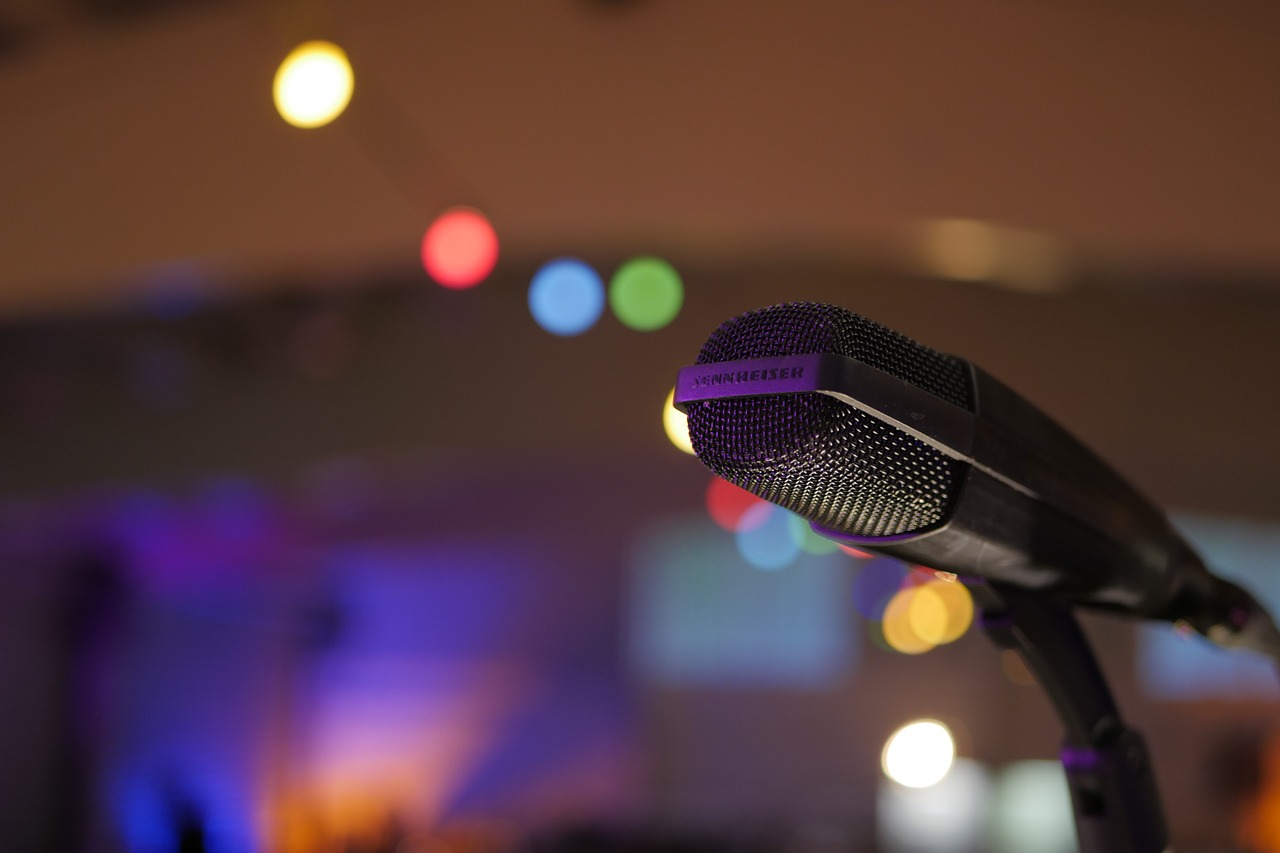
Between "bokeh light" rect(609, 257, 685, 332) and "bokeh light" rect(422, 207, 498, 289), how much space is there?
0.84m

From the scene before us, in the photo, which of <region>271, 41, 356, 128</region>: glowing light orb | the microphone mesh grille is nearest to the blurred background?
<region>271, 41, 356, 128</region>: glowing light orb

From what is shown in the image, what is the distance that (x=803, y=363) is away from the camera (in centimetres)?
64

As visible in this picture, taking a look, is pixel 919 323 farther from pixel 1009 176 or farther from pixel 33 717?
pixel 33 717

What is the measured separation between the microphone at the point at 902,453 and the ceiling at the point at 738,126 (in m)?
2.69

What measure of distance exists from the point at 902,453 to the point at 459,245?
324 centimetres

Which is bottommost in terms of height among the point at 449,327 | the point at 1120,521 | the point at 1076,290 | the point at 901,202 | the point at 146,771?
the point at 1120,521

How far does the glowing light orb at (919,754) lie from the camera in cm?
817

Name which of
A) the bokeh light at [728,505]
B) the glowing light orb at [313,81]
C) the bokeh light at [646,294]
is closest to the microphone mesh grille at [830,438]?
the glowing light orb at [313,81]

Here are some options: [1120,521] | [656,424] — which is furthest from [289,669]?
[1120,521]

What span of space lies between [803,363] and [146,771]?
25.0 feet

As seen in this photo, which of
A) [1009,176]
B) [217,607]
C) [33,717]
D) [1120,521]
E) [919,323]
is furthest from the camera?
[217,607]

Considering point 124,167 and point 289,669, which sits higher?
point 124,167

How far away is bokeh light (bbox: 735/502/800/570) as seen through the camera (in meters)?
8.86

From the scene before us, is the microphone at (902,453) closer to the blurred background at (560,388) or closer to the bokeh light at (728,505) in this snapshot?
the blurred background at (560,388)
